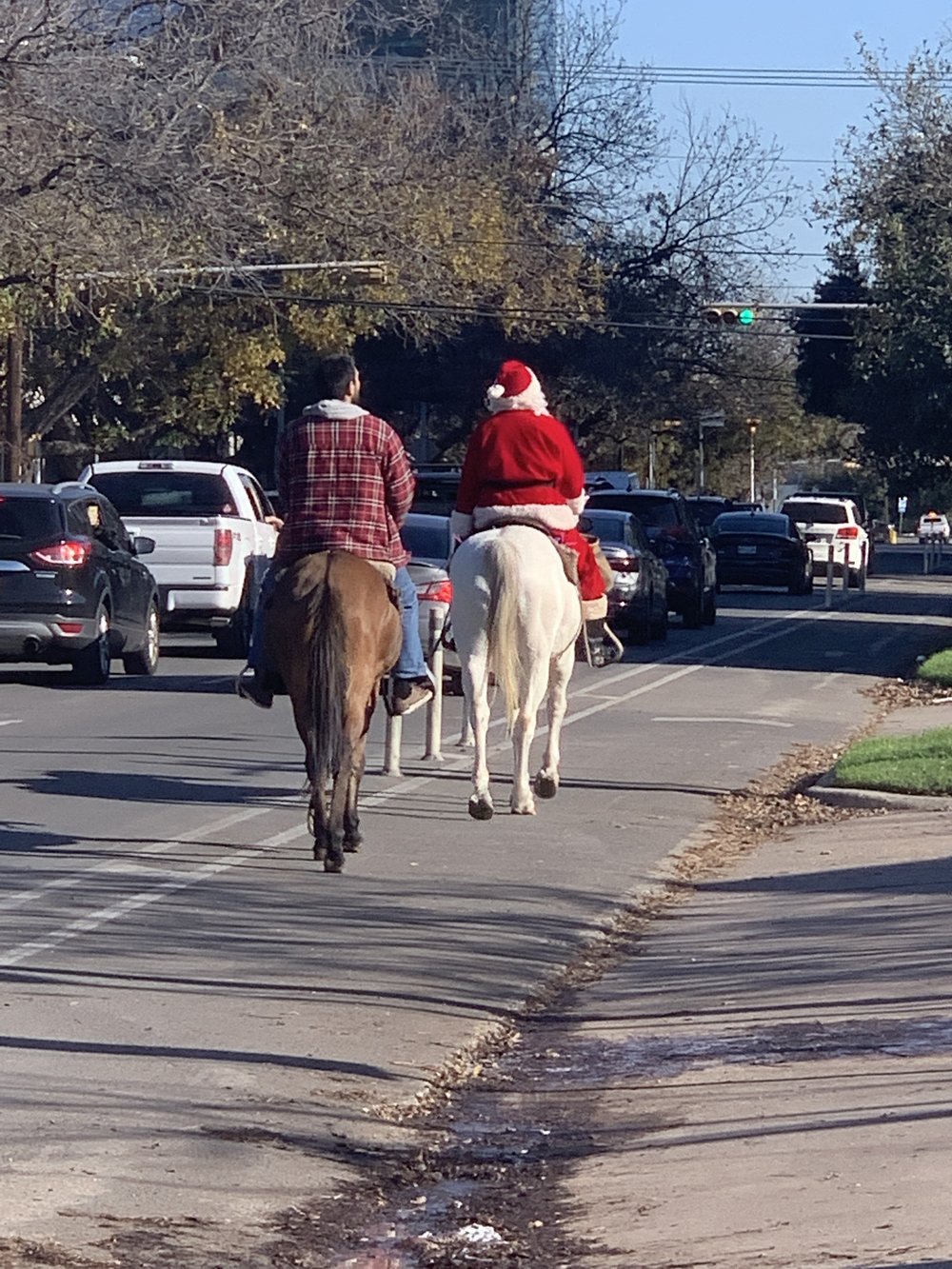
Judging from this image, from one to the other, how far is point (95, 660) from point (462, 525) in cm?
1085

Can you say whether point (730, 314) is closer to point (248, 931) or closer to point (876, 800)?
point (876, 800)

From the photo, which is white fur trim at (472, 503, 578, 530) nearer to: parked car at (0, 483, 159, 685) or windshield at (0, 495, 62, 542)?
parked car at (0, 483, 159, 685)

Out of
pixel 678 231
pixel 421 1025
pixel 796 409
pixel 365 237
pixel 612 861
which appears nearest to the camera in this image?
pixel 421 1025

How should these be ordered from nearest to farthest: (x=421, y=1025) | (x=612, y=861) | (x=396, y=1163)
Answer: (x=396, y=1163)
(x=421, y=1025)
(x=612, y=861)

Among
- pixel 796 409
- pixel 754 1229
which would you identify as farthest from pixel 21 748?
pixel 796 409

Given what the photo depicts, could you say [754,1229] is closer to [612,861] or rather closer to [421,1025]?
[421,1025]

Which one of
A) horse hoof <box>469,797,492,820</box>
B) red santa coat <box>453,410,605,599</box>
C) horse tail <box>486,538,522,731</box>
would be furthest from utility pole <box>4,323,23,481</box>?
horse hoof <box>469,797,492,820</box>

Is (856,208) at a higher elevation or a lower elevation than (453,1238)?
higher

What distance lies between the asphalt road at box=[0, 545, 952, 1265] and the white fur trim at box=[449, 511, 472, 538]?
1651 mm

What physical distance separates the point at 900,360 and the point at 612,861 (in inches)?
862

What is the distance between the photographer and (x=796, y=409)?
8131cm

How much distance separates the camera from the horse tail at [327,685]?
409 inches

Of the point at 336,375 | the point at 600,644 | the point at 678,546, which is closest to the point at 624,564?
the point at 678,546

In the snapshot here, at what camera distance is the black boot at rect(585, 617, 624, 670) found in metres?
14.0
